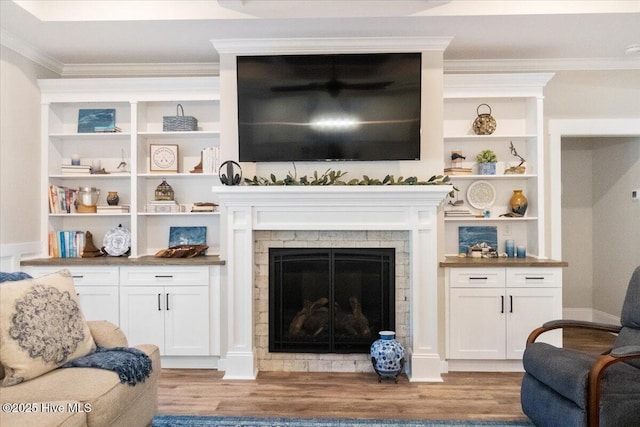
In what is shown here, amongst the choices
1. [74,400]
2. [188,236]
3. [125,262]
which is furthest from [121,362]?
[188,236]

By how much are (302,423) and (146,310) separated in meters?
1.77

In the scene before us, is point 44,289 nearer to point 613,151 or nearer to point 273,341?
point 273,341

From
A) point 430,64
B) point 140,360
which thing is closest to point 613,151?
point 430,64

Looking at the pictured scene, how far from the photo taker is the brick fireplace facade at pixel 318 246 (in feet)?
13.2

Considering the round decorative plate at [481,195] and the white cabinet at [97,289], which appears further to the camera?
the round decorative plate at [481,195]

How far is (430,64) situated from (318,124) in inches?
40.7

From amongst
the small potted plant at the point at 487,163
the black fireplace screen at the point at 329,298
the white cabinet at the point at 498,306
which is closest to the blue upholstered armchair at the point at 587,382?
the white cabinet at the point at 498,306

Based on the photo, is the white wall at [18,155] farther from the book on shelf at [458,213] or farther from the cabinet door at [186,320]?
the book on shelf at [458,213]

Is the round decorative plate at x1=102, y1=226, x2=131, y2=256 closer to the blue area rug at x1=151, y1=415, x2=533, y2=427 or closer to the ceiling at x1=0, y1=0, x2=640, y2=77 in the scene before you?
the ceiling at x1=0, y1=0, x2=640, y2=77

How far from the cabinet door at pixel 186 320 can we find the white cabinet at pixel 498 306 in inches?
78.9

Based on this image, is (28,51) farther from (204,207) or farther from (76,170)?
(204,207)

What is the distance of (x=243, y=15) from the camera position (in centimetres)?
357

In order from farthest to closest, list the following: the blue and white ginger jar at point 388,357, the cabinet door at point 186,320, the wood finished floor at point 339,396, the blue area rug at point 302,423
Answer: the cabinet door at point 186,320, the blue and white ginger jar at point 388,357, the wood finished floor at point 339,396, the blue area rug at point 302,423

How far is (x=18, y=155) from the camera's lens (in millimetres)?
4086
